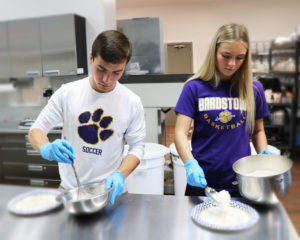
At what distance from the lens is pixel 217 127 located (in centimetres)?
102

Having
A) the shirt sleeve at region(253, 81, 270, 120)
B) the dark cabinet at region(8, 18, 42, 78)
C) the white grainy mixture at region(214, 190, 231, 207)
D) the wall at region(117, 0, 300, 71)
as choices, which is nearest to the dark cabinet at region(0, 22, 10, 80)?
the dark cabinet at region(8, 18, 42, 78)

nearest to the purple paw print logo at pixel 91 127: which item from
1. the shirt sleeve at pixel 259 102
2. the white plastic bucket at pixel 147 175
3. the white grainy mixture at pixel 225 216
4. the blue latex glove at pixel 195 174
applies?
the blue latex glove at pixel 195 174

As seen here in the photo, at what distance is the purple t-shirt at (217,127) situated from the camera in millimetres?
1026

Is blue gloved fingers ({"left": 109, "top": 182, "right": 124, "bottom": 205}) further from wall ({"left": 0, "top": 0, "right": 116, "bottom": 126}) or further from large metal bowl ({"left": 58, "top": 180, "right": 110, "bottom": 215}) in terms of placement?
wall ({"left": 0, "top": 0, "right": 116, "bottom": 126})

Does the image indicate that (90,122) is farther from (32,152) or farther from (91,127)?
(32,152)

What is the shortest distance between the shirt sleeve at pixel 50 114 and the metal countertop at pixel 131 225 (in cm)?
25

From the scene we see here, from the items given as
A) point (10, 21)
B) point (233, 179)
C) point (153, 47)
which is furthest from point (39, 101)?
point (153, 47)

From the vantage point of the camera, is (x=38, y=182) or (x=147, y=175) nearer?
(x=38, y=182)

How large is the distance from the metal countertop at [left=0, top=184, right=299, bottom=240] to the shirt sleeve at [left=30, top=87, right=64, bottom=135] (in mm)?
248

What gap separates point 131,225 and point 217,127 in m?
0.47

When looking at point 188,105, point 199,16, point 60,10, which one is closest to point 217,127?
point 188,105

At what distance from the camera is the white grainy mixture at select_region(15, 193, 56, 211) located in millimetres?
800

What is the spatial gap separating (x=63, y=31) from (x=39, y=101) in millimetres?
1125

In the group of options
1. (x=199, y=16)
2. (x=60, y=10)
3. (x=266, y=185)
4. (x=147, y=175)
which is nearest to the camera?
(x=266, y=185)
